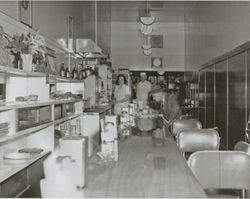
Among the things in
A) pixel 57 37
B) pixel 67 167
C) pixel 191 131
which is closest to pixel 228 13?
pixel 57 37

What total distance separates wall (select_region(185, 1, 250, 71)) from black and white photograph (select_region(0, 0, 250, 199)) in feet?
0.09

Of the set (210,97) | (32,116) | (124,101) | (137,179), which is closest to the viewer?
(137,179)

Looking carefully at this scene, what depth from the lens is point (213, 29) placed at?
8133mm

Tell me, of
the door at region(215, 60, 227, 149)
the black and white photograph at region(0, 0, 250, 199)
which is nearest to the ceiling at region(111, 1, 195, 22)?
the black and white photograph at region(0, 0, 250, 199)

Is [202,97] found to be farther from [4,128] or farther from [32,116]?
[4,128]

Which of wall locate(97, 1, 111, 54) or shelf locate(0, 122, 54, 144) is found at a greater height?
wall locate(97, 1, 111, 54)

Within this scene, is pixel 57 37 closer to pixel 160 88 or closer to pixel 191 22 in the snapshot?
pixel 191 22

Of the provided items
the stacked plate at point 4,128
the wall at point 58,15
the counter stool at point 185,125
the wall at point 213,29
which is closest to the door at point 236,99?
the wall at point 213,29

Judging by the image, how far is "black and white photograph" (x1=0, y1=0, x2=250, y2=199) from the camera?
6.46 ft

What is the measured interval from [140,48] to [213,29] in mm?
5159

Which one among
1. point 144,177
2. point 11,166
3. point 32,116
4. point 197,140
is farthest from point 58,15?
point 144,177

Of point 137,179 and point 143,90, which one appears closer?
point 137,179

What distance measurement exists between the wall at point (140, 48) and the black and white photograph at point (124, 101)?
35mm

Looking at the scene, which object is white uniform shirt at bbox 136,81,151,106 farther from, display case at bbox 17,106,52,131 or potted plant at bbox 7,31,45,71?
potted plant at bbox 7,31,45,71
